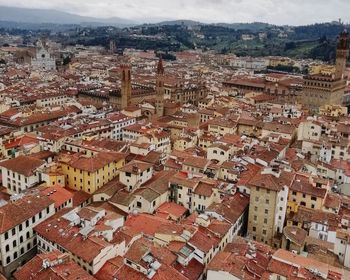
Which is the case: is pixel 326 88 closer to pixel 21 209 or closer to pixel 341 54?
pixel 341 54

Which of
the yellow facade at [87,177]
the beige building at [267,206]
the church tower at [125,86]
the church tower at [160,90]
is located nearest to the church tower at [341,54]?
the church tower at [160,90]

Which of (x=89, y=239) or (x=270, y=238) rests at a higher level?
(x=89, y=239)

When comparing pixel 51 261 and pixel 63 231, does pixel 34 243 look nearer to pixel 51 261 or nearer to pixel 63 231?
pixel 63 231

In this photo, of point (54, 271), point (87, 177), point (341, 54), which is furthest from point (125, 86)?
point (54, 271)

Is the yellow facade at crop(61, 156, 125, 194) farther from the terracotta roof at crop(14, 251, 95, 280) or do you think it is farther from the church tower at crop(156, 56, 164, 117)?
the church tower at crop(156, 56, 164, 117)

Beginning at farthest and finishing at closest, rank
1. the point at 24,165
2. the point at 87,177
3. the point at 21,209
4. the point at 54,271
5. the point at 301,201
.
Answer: the point at 24,165 → the point at 87,177 → the point at 301,201 → the point at 21,209 → the point at 54,271

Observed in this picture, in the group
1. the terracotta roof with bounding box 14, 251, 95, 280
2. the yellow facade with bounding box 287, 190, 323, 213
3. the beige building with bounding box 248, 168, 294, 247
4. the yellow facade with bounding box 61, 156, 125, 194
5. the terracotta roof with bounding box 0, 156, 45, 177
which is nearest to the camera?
the terracotta roof with bounding box 14, 251, 95, 280

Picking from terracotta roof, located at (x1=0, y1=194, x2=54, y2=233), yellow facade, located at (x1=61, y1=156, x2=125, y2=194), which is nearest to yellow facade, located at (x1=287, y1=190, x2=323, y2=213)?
yellow facade, located at (x1=61, y1=156, x2=125, y2=194)

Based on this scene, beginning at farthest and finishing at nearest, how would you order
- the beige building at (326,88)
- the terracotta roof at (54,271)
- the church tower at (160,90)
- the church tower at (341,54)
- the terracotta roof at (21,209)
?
the church tower at (341,54) → the beige building at (326,88) → the church tower at (160,90) → the terracotta roof at (21,209) → the terracotta roof at (54,271)

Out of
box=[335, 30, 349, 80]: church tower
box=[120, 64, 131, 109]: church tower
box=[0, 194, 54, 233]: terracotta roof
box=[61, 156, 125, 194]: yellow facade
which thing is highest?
box=[335, 30, 349, 80]: church tower

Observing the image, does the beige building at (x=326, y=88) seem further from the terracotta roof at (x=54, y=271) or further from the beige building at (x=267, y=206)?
the terracotta roof at (x=54, y=271)

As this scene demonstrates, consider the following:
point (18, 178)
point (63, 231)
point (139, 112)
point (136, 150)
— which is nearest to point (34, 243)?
point (63, 231)
